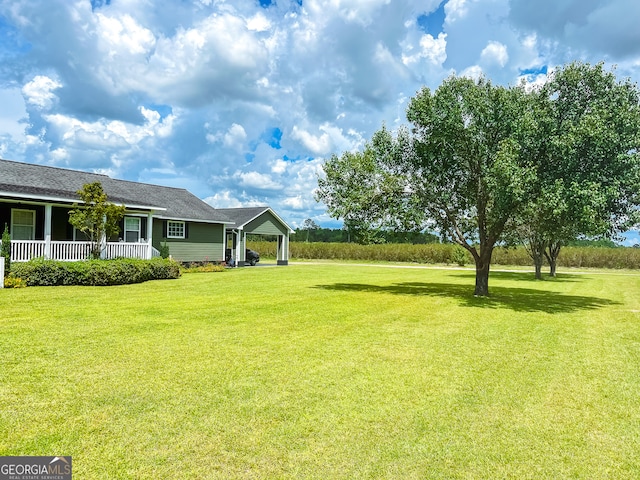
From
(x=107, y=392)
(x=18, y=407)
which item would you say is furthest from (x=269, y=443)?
(x=18, y=407)

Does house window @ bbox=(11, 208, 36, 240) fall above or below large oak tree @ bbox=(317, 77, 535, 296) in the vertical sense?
below

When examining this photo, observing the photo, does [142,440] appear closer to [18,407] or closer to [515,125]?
[18,407]

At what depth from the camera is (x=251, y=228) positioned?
1297 inches

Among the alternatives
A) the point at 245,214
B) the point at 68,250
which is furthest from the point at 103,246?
the point at 245,214

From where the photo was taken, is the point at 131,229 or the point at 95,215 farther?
the point at 131,229

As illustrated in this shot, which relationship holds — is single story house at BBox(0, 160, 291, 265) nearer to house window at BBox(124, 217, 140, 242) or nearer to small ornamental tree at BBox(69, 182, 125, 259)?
house window at BBox(124, 217, 140, 242)

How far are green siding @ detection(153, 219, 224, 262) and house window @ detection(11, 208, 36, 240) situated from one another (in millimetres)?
6623

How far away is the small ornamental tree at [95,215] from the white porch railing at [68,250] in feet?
1.68

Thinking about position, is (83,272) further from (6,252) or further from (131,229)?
(131,229)

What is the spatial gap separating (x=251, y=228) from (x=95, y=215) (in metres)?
16.0

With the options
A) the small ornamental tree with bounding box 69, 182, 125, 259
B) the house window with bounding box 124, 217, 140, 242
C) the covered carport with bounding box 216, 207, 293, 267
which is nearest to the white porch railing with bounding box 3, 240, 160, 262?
the small ornamental tree with bounding box 69, 182, 125, 259

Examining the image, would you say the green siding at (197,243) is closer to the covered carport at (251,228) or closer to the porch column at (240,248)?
the covered carport at (251,228)

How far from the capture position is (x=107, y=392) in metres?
4.96

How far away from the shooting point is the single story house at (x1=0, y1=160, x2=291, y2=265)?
55.4 ft
